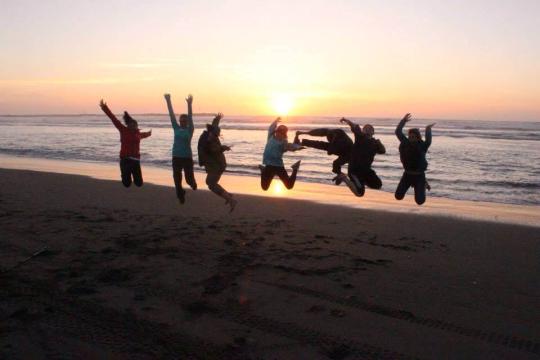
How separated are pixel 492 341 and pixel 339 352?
1906mm

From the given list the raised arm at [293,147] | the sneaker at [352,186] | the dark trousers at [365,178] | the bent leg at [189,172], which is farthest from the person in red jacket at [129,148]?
the dark trousers at [365,178]

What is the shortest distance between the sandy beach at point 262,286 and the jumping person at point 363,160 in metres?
1.06

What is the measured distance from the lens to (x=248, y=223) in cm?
1185

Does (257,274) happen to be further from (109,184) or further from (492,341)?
(109,184)

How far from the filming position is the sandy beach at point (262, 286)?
5984mm

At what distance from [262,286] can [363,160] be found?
429 centimetres

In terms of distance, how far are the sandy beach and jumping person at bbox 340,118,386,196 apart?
1.06 meters

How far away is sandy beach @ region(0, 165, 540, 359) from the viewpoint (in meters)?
5.98

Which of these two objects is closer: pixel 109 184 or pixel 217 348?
pixel 217 348

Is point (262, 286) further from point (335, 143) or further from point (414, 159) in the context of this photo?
point (414, 159)

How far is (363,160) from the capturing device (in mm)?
10945

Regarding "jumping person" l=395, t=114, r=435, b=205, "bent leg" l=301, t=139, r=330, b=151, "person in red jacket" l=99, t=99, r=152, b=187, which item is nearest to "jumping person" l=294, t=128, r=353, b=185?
"bent leg" l=301, t=139, r=330, b=151

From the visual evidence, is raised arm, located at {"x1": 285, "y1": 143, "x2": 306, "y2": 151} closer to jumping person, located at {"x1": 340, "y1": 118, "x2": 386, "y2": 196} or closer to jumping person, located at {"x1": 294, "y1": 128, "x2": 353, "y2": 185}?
jumping person, located at {"x1": 294, "y1": 128, "x2": 353, "y2": 185}

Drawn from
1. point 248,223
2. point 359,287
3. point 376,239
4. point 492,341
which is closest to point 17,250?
point 248,223
